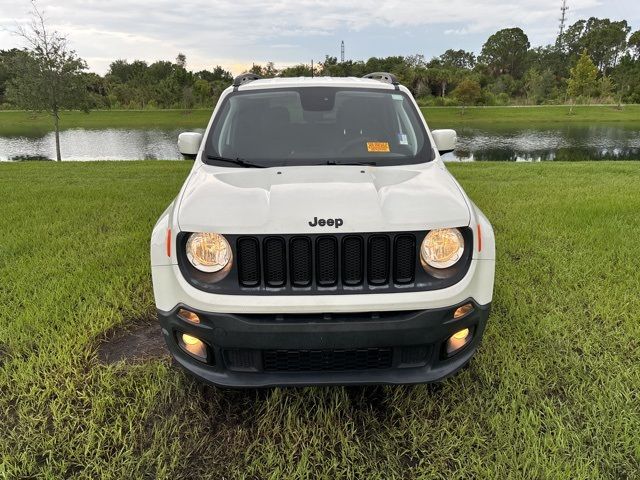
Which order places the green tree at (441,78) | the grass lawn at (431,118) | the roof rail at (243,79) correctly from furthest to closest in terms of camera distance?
the green tree at (441,78), the grass lawn at (431,118), the roof rail at (243,79)

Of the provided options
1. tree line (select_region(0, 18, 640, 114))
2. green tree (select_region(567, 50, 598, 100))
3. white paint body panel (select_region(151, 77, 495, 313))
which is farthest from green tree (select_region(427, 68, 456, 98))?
white paint body panel (select_region(151, 77, 495, 313))

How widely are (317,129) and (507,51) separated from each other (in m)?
106

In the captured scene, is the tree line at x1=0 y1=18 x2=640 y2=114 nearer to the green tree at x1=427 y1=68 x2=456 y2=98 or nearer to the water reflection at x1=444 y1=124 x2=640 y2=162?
the green tree at x1=427 y1=68 x2=456 y2=98

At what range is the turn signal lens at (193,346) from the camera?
233 centimetres

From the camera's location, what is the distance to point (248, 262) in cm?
221

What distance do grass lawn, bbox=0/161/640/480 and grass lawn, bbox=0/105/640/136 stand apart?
107ft

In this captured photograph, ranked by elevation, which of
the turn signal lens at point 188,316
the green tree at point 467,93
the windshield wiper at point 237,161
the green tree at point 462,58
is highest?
the green tree at point 462,58

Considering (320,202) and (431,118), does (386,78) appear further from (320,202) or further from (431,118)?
(431,118)

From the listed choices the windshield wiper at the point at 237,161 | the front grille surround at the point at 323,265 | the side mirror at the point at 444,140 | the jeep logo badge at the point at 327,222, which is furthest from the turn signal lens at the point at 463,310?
the side mirror at the point at 444,140

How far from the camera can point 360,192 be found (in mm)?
2398

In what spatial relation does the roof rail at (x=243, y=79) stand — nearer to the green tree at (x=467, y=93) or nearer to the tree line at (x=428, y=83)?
the tree line at (x=428, y=83)

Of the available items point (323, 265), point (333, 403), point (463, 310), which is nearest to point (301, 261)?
point (323, 265)

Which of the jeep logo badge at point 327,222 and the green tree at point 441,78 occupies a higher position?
the green tree at point 441,78

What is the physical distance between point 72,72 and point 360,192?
2043 cm
